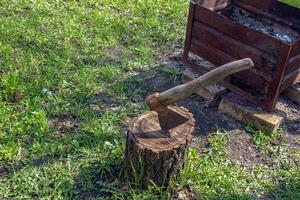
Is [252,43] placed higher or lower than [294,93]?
higher

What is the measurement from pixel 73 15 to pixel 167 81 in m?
1.59

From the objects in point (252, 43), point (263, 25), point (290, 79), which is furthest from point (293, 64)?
point (263, 25)

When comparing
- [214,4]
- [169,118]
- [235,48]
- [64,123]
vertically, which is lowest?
[64,123]

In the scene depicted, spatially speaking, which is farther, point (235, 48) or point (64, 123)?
point (235, 48)

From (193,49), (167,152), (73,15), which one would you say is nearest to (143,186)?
(167,152)

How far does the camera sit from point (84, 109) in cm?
400

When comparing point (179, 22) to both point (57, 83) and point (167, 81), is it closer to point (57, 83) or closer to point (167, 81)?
point (167, 81)

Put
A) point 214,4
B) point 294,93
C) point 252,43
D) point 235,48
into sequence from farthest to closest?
point 214,4 < point 294,93 < point 235,48 < point 252,43

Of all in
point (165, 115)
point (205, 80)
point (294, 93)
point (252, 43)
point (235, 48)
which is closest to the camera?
point (205, 80)

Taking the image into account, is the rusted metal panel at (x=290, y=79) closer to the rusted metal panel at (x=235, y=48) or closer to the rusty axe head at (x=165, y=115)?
the rusted metal panel at (x=235, y=48)

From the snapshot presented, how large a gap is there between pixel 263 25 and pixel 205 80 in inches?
75.6

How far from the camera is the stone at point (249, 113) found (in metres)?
3.91

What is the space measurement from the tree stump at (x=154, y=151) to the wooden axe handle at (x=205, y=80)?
0.21m

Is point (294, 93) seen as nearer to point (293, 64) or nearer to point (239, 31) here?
point (293, 64)
